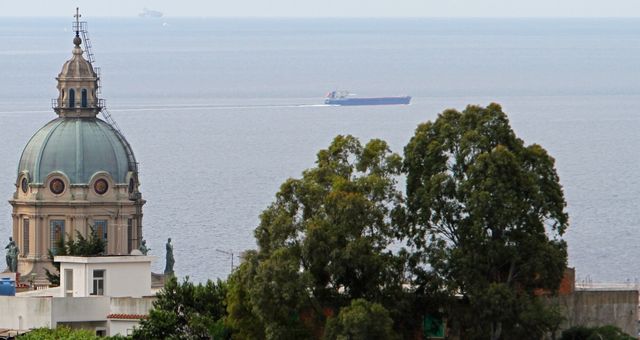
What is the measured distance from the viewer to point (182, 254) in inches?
4727

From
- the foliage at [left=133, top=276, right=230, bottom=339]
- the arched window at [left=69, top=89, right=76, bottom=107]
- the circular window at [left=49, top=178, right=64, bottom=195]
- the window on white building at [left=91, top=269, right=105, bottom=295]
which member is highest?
the arched window at [left=69, top=89, right=76, bottom=107]

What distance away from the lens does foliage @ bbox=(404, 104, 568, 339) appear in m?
57.5

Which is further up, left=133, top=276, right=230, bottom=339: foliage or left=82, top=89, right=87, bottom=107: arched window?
left=82, top=89, right=87, bottom=107: arched window

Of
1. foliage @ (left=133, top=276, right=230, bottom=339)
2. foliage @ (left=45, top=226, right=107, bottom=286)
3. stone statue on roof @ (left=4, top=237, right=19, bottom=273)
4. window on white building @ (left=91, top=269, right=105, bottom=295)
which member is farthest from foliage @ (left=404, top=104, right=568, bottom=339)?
stone statue on roof @ (left=4, top=237, right=19, bottom=273)

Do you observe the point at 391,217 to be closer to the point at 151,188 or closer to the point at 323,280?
the point at 323,280

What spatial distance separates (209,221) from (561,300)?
77.9 metres

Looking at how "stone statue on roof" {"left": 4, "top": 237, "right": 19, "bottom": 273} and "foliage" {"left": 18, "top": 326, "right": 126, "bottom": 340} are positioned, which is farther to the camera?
"stone statue on roof" {"left": 4, "top": 237, "right": 19, "bottom": 273}

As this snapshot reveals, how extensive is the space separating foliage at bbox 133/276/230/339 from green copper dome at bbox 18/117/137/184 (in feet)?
114

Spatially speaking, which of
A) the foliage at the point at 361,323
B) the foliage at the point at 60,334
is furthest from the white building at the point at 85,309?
the foliage at the point at 361,323

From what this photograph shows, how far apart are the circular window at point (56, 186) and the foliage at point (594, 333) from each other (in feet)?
128

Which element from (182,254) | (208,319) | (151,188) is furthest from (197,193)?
(208,319)

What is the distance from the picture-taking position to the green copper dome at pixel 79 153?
Result: 316 feet

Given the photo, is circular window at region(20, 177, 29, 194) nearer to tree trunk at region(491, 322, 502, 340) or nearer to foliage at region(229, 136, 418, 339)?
foliage at region(229, 136, 418, 339)

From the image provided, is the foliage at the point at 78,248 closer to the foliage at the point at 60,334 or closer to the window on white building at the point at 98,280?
the window on white building at the point at 98,280
